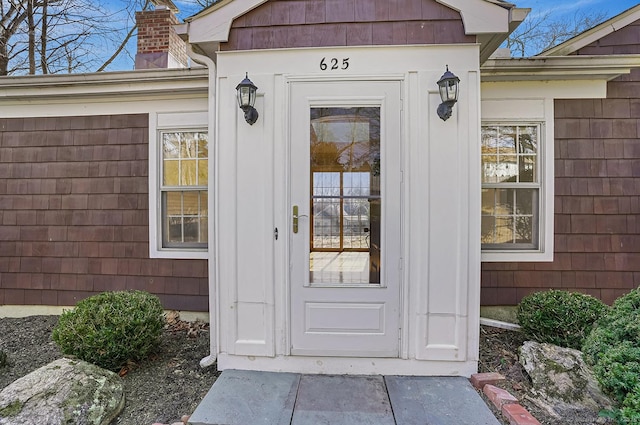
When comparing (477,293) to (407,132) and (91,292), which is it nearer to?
(407,132)

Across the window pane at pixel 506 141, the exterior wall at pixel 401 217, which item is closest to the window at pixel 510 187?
the window pane at pixel 506 141

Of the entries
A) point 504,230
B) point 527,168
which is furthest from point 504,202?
point 527,168

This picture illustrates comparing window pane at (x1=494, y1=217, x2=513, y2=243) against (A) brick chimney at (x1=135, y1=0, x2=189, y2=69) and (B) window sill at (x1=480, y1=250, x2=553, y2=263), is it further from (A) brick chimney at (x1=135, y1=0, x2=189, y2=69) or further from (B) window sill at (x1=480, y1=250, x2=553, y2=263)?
(A) brick chimney at (x1=135, y1=0, x2=189, y2=69)

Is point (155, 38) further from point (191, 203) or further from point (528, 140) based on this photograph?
point (528, 140)

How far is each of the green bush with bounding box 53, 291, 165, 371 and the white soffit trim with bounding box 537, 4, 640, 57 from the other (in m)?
5.09

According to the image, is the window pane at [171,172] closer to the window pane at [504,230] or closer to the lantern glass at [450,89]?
the lantern glass at [450,89]

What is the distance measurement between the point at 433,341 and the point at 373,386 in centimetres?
58

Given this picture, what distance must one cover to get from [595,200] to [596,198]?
0.08 feet

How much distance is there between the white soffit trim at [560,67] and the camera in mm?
3367

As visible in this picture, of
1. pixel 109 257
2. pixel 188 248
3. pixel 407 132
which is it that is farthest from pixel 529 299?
pixel 109 257

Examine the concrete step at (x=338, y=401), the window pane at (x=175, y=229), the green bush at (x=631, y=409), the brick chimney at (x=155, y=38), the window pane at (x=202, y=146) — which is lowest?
the concrete step at (x=338, y=401)

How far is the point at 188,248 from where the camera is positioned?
3984 mm

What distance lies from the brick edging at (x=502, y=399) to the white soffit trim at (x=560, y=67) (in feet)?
9.27

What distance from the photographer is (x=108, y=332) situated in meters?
2.62
